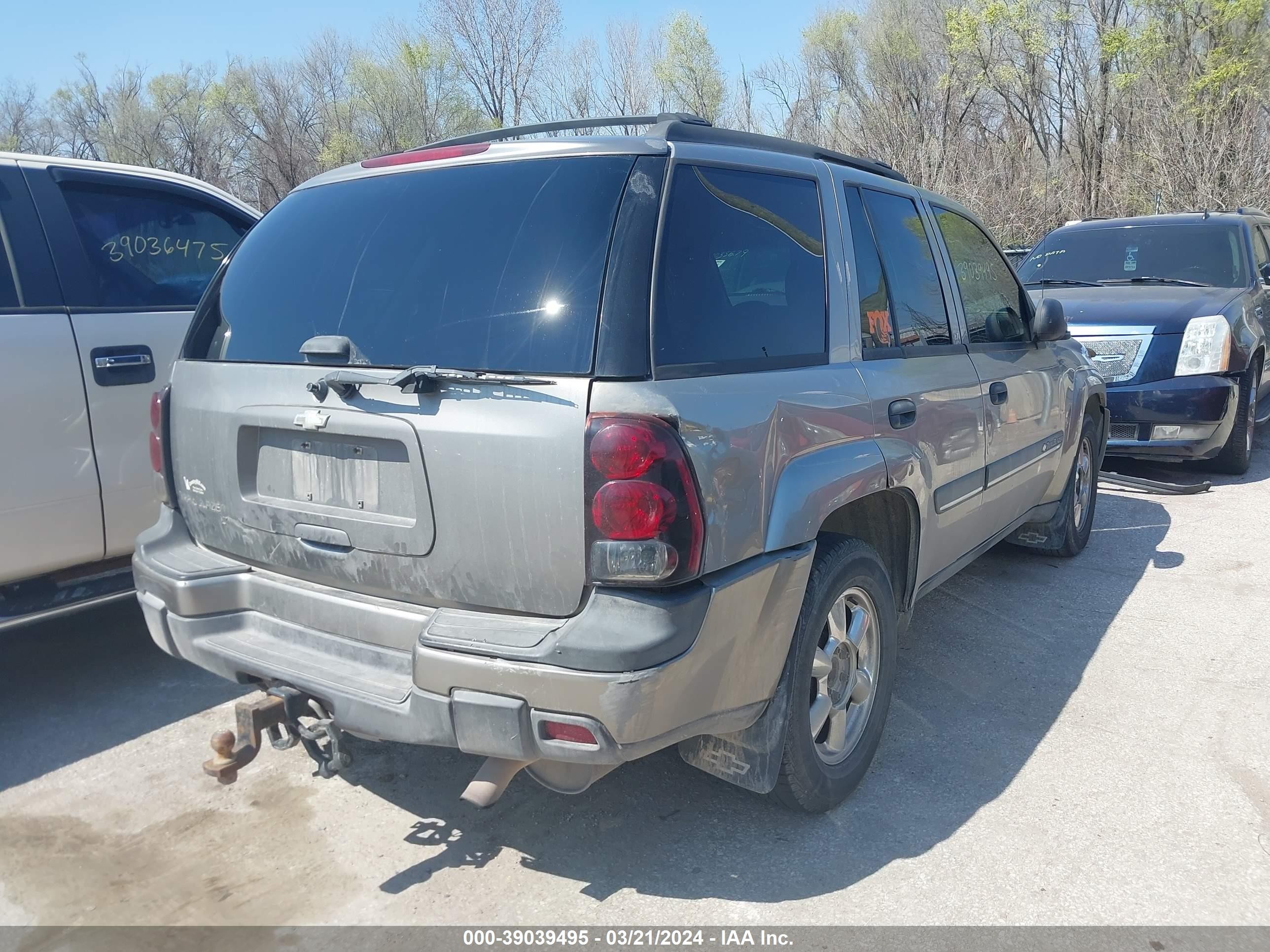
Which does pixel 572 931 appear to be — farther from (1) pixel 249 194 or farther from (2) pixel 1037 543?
(1) pixel 249 194

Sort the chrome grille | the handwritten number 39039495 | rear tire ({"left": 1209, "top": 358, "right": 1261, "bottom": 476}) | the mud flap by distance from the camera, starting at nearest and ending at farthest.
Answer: the mud flap < the handwritten number 39039495 < the chrome grille < rear tire ({"left": 1209, "top": 358, "right": 1261, "bottom": 476})

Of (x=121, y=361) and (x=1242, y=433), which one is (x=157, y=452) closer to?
(x=121, y=361)

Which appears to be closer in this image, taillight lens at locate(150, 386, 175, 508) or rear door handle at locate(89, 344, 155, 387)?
taillight lens at locate(150, 386, 175, 508)

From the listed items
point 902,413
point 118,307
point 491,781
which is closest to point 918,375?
point 902,413

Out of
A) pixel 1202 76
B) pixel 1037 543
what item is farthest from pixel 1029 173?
pixel 1037 543

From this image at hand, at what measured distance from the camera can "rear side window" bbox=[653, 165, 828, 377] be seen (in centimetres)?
252

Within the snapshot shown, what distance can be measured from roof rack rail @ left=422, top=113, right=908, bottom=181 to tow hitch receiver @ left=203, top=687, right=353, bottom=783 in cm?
164

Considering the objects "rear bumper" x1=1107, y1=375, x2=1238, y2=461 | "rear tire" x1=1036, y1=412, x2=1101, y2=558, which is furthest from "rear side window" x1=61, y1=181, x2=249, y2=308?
"rear bumper" x1=1107, y1=375, x2=1238, y2=461

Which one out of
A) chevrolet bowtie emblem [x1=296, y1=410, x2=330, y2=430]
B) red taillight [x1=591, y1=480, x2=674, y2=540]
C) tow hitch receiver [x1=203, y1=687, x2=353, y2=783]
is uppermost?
chevrolet bowtie emblem [x1=296, y1=410, x2=330, y2=430]

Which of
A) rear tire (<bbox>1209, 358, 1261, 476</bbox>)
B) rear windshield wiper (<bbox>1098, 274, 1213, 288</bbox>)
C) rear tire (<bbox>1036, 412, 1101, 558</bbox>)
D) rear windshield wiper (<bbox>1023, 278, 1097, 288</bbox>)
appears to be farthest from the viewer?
rear windshield wiper (<bbox>1023, 278, 1097, 288</bbox>)

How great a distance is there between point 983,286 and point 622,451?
112 inches

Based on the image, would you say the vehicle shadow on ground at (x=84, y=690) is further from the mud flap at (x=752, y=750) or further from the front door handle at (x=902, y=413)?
the front door handle at (x=902, y=413)

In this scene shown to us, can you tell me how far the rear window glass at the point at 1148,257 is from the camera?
832cm

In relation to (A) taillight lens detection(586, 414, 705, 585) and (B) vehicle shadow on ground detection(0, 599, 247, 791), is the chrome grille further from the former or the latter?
(B) vehicle shadow on ground detection(0, 599, 247, 791)
